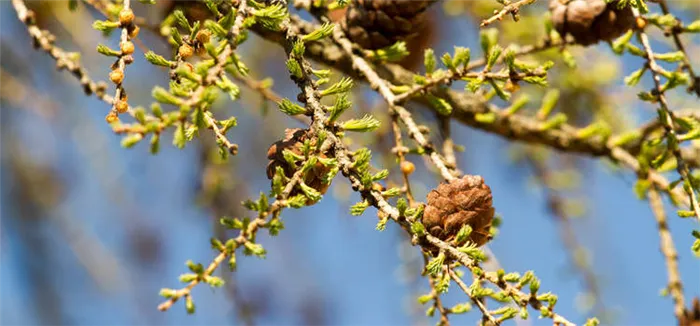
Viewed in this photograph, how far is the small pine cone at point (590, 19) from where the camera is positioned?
129cm

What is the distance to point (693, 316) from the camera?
4.12ft

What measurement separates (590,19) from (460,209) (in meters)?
0.48

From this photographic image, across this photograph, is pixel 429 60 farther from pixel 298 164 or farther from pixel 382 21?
pixel 298 164

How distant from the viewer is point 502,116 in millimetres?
1701

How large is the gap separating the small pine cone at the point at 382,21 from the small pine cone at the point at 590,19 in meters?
0.26

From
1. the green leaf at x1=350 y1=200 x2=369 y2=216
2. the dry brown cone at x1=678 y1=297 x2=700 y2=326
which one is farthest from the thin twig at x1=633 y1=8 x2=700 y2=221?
the green leaf at x1=350 y1=200 x2=369 y2=216

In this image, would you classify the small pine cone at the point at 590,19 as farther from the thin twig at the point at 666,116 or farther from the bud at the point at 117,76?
the bud at the point at 117,76

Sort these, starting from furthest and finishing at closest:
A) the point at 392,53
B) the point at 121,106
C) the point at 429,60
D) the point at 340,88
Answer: the point at 392,53 → the point at 429,60 → the point at 340,88 → the point at 121,106

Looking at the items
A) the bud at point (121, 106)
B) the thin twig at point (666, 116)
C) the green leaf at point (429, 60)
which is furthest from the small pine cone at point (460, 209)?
the bud at point (121, 106)

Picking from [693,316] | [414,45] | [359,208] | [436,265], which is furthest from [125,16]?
[693,316]

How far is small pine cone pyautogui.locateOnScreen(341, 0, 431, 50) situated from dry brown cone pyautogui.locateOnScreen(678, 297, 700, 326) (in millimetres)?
714

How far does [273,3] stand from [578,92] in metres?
1.83

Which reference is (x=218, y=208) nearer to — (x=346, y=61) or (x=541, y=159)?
Answer: (x=346, y=61)

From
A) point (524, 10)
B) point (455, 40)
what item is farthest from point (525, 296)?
point (455, 40)
